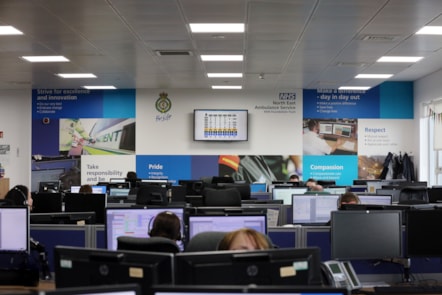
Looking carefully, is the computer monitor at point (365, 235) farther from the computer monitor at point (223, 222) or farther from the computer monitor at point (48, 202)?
the computer monitor at point (48, 202)

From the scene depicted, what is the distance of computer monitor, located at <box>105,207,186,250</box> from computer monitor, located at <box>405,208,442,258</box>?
179cm

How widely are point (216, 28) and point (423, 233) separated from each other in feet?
14.2

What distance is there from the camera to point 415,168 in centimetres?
1441

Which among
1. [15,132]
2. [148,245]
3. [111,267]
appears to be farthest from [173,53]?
[111,267]

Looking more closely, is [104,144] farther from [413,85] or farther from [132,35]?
[413,85]

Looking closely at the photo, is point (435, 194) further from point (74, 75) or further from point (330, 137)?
point (74, 75)

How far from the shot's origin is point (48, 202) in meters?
8.29

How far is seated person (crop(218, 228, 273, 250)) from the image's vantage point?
267 centimetres

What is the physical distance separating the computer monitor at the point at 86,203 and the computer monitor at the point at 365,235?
3810mm

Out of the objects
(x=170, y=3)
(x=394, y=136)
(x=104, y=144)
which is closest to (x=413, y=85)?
(x=394, y=136)

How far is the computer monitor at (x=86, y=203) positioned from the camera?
7367 mm

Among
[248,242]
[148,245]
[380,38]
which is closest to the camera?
[248,242]

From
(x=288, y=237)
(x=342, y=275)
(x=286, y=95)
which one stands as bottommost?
(x=342, y=275)

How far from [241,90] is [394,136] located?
410 centimetres
